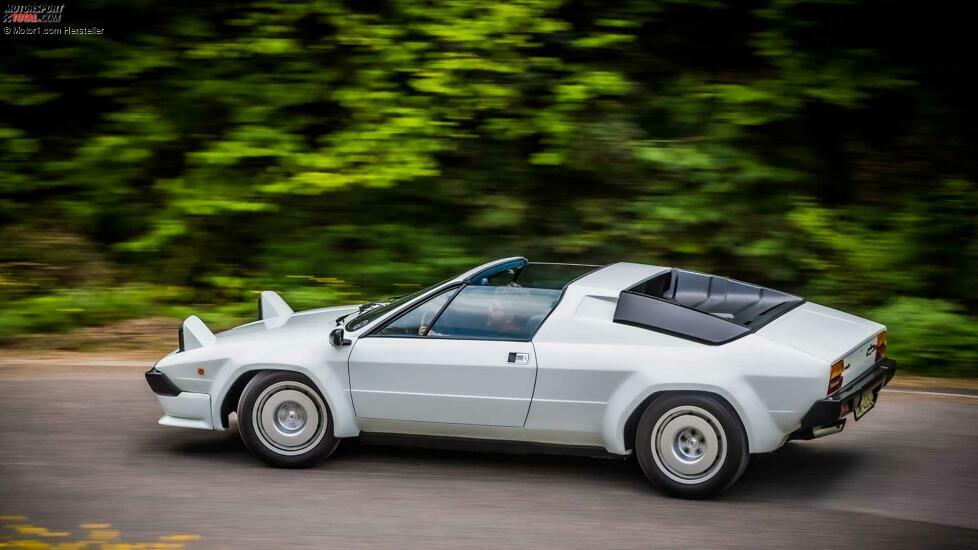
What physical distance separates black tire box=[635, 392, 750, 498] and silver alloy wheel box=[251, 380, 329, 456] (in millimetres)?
1951

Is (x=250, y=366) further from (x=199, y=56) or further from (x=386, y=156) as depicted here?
(x=199, y=56)

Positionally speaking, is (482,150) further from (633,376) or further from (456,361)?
(633,376)

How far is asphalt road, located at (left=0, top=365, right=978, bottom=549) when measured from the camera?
16.1 feet

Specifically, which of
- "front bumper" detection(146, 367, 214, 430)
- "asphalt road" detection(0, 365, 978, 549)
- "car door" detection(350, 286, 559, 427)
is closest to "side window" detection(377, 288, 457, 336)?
"car door" detection(350, 286, 559, 427)

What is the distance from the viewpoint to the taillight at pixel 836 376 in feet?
17.3

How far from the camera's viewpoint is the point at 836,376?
533 cm

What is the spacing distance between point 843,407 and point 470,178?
707 centimetres

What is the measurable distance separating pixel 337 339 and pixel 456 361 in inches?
29.2

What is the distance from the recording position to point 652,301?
5699 millimetres

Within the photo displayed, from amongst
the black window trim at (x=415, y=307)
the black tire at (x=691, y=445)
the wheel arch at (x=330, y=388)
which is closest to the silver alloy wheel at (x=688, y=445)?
the black tire at (x=691, y=445)

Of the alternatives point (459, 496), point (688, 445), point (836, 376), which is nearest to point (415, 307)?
point (459, 496)

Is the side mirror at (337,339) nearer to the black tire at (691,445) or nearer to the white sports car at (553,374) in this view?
the white sports car at (553,374)

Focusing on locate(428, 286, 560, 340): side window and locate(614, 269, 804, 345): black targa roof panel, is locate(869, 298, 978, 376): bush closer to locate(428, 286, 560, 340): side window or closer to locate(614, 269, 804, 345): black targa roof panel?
locate(614, 269, 804, 345): black targa roof panel

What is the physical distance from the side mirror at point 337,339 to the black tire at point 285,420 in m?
0.30
